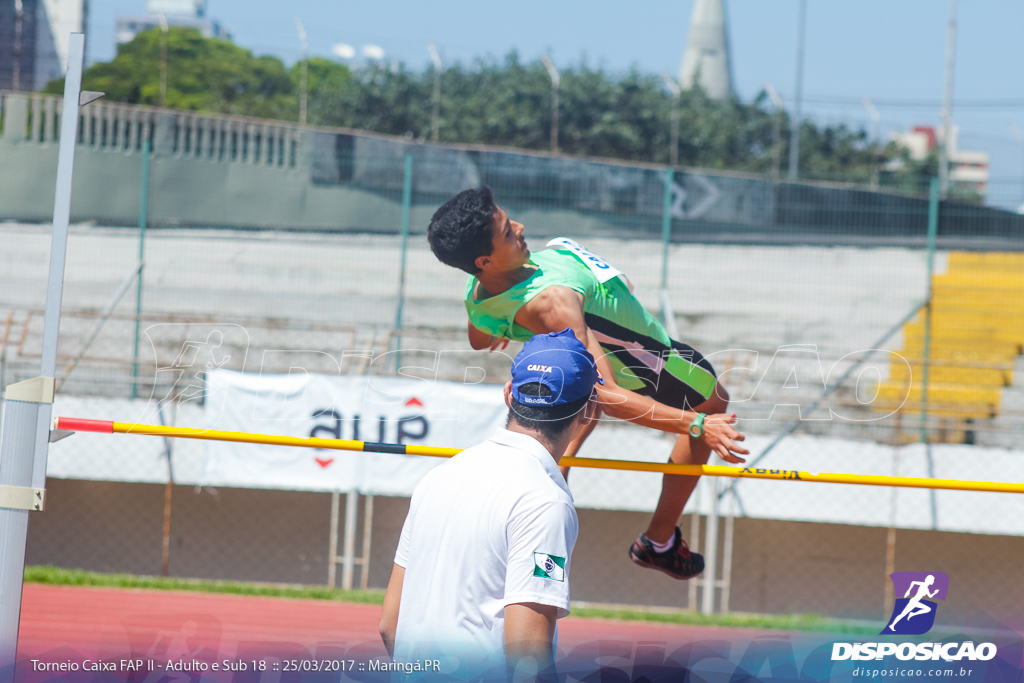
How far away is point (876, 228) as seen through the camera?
10461mm

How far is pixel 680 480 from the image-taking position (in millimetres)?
3785

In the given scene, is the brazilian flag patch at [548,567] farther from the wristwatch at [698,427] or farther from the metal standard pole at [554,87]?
the metal standard pole at [554,87]

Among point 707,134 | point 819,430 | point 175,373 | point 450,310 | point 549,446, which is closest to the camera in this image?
point 549,446

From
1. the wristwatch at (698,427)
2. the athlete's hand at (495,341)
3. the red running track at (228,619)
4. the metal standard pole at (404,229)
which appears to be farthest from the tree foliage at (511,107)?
the wristwatch at (698,427)

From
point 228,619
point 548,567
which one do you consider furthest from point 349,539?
point 548,567

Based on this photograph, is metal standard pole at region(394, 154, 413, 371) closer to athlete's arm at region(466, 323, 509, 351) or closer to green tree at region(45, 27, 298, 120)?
green tree at region(45, 27, 298, 120)

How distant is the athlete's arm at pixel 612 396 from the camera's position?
9.20ft

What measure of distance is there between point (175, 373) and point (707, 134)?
19567 mm

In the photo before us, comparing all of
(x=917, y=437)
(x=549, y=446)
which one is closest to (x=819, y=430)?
(x=917, y=437)

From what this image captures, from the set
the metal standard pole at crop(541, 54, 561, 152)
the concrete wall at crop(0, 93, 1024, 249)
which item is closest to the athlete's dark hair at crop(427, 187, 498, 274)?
the concrete wall at crop(0, 93, 1024, 249)

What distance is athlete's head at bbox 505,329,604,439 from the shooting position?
1998 mm

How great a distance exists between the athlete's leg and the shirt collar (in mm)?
1701

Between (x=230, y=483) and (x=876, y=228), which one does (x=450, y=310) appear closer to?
(x=230, y=483)

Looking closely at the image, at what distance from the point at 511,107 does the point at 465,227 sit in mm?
19421
